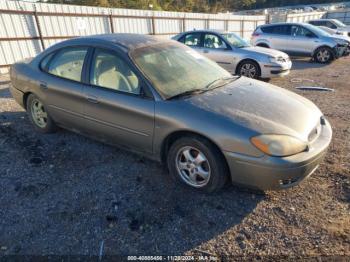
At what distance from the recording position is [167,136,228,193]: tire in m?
2.75

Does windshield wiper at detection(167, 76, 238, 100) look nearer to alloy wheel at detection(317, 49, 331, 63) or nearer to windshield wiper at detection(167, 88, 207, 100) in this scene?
windshield wiper at detection(167, 88, 207, 100)

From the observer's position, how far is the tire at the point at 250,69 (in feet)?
26.6

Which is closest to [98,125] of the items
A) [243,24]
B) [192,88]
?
[192,88]

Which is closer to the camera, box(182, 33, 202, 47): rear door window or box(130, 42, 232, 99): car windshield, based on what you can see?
box(130, 42, 232, 99): car windshield

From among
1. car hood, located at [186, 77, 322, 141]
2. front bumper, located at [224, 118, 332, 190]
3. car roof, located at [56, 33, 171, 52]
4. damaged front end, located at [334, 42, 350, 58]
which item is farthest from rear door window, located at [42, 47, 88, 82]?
damaged front end, located at [334, 42, 350, 58]

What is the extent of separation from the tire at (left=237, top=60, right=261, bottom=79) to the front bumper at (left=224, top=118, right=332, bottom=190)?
5759 millimetres

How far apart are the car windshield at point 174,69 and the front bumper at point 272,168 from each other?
103 cm

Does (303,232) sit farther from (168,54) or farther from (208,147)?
(168,54)

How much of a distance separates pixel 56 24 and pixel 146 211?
10436 mm

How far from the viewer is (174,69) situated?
11.2 ft

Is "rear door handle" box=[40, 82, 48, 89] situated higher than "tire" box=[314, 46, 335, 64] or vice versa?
"rear door handle" box=[40, 82, 48, 89]

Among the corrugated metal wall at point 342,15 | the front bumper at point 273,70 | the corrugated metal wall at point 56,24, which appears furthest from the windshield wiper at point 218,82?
the corrugated metal wall at point 342,15

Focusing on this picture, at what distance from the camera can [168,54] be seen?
11.9 feet

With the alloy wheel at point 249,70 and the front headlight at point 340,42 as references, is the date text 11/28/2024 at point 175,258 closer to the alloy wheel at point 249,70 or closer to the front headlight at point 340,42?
the alloy wheel at point 249,70
